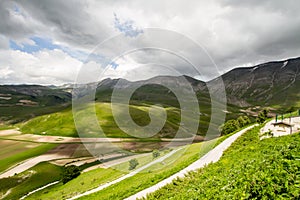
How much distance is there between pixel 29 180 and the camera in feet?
261

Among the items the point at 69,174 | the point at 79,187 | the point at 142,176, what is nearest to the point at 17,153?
the point at 69,174

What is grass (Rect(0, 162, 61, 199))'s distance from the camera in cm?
7075

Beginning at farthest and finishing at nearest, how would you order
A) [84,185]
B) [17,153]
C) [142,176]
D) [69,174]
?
[17,153]
[69,174]
[84,185]
[142,176]

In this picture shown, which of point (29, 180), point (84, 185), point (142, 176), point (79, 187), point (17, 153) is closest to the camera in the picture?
point (142, 176)

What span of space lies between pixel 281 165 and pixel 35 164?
106349 mm

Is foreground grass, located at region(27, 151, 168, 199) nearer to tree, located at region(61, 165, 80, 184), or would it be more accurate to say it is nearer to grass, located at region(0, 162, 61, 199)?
tree, located at region(61, 165, 80, 184)

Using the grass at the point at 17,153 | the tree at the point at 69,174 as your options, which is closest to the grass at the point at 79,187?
the tree at the point at 69,174

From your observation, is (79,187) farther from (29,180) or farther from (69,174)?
(29,180)

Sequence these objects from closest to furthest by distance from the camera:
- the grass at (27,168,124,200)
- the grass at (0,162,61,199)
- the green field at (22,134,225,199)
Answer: the green field at (22,134,225,199)
the grass at (27,168,124,200)
the grass at (0,162,61,199)

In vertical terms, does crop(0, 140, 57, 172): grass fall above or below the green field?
below

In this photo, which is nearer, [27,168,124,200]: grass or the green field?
the green field

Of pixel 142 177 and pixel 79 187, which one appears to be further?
pixel 79 187

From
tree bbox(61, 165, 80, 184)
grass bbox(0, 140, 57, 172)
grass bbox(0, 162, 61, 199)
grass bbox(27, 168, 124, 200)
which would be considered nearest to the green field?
grass bbox(27, 168, 124, 200)

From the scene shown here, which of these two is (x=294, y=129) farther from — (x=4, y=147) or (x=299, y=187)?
(x=4, y=147)
